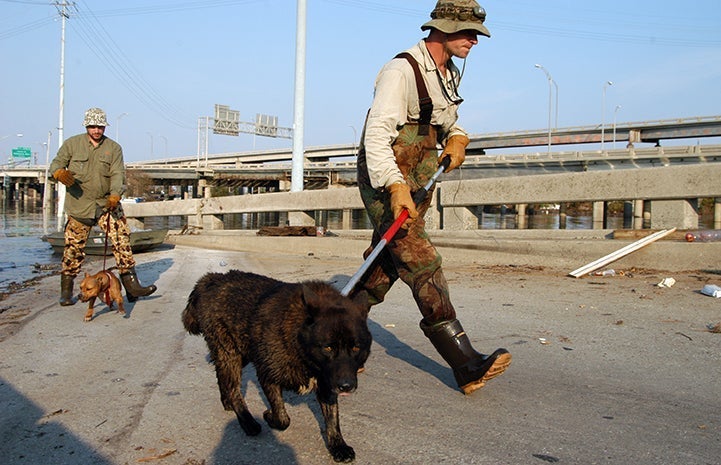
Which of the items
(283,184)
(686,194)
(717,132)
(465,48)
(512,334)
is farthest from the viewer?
(283,184)

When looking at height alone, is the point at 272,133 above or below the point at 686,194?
above

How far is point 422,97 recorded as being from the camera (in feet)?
12.3

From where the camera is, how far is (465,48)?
377cm

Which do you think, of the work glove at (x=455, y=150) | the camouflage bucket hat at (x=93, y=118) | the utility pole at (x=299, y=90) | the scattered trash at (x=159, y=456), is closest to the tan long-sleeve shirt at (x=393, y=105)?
the work glove at (x=455, y=150)

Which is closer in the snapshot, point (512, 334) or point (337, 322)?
point (337, 322)

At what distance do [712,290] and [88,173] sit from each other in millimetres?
6861

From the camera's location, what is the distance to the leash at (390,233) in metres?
3.48

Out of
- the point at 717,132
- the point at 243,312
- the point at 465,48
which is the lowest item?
the point at 243,312

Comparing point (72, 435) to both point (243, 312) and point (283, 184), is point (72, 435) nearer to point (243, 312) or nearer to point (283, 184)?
point (243, 312)

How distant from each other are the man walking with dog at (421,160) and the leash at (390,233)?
0.11ft

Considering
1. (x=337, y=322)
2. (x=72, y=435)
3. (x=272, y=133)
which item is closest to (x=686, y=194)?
(x=337, y=322)

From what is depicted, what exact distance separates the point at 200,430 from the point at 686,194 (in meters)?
7.20

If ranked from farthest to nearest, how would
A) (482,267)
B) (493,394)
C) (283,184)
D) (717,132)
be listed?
1. (283,184)
2. (717,132)
3. (482,267)
4. (493,394)

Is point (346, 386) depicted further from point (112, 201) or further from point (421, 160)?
point (112, 201)
